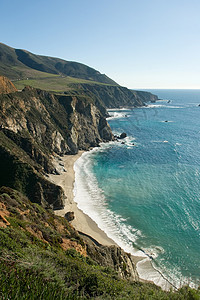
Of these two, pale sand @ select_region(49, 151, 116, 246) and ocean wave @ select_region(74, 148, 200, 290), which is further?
pale sand @ select_region(49, 151, 116, 246)

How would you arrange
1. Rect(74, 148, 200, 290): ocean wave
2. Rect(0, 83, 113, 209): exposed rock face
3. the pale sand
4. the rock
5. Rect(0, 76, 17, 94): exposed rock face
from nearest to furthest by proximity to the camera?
Rect(74, 148, 200, 290): ocean wave → the pale sand → the rock → Rect(0, 83, 113, 209): exposed rock face → Rect(0, 76, 17, 94): exposed rock face

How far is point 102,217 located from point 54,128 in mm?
42989

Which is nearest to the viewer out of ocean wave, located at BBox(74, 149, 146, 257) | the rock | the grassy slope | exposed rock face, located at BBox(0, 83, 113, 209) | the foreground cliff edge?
the grassy slope

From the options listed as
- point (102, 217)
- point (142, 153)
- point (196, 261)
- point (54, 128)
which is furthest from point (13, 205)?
point (142, 153)

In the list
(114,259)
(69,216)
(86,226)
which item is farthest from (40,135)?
(114,259)

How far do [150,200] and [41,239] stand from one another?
29.9 metres

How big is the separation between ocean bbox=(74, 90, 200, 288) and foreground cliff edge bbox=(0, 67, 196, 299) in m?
5.91

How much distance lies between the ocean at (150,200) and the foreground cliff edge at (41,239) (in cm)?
591

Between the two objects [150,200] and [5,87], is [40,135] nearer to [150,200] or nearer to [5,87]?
[5,87]

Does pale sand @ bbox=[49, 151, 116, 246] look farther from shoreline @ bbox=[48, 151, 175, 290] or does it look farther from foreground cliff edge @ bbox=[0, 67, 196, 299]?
foreground cliff edge @ bbox=[0, 67, 196, 299]

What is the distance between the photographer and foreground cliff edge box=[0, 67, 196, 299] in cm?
1351

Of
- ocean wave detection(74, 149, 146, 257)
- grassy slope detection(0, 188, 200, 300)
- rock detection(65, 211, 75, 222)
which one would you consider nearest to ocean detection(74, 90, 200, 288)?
ocean wave detection(74, 149, 146, 257)

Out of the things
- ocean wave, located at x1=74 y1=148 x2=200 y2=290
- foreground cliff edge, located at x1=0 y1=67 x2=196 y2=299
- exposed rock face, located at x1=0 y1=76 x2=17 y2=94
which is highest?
exposed rock face, located at x1=0 y1=76 x2=17 y2=94

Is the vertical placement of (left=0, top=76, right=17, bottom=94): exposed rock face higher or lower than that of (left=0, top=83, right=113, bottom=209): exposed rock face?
higher
